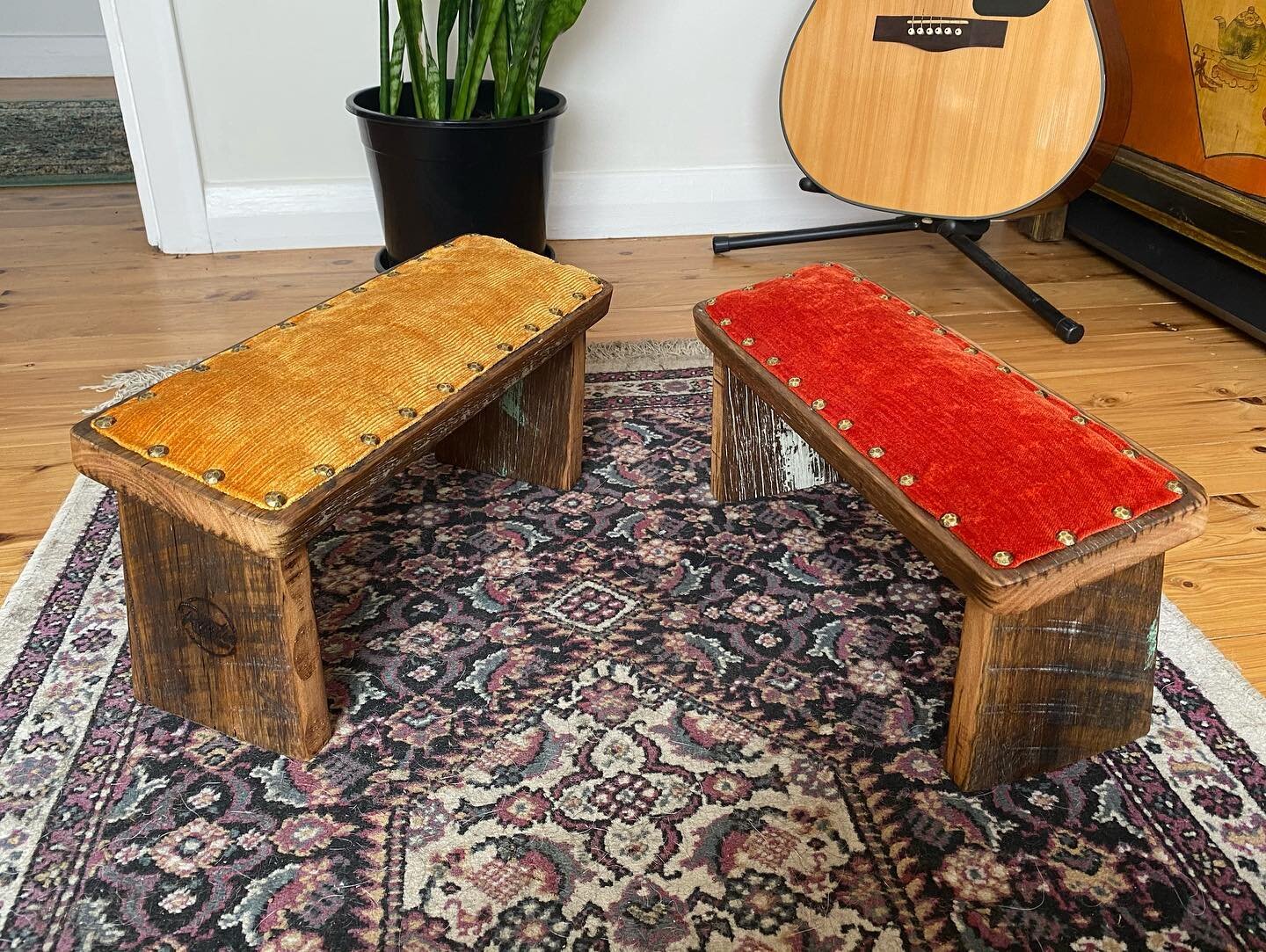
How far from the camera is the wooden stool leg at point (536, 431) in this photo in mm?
1505

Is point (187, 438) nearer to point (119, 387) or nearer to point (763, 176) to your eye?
point (119, 387)

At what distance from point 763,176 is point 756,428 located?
1.27m

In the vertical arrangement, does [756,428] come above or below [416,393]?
below

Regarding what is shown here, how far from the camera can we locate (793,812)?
1034mm

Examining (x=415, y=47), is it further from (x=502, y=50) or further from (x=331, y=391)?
(x=331, y=391)

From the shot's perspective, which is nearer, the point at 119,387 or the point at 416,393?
the point at 416,393

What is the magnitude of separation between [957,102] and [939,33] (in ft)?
0.45

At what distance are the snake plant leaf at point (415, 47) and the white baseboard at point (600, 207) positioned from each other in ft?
1.39

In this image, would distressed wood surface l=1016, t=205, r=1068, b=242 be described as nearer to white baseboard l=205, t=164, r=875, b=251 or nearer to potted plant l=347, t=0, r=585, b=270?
white baseboard l=205, t=164, r=875, b=251

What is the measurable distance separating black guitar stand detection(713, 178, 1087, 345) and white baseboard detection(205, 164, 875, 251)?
17 cm

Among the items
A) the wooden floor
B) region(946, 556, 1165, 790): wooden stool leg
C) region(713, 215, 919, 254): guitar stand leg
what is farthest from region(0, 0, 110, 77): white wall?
region(946, 556, 1165, 790): wooden stool leg

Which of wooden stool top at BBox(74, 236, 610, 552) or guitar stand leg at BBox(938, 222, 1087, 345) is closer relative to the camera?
wooden stool top at BBox(74, 236, 610, 552)

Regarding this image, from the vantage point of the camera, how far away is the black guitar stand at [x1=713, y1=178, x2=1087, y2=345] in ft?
6.68

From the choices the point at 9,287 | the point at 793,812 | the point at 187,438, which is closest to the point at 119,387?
the point at 9,287
